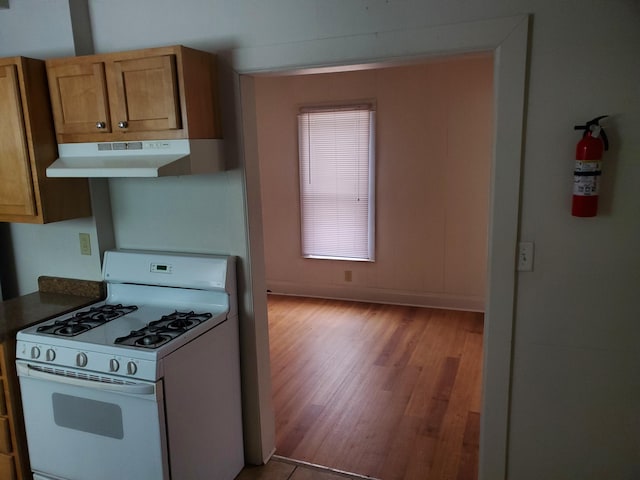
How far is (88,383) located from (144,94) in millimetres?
1289

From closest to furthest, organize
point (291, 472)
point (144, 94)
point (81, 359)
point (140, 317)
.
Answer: point (81, 359) → point (144, 94) → point (140, 317) → point (291, 472)

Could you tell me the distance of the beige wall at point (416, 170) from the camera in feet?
14.7

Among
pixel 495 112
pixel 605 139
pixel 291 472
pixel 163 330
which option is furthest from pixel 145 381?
pixel 605 139

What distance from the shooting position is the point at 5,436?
225cm

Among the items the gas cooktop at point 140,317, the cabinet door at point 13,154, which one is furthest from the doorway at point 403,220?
the cabinet door at point 13,154

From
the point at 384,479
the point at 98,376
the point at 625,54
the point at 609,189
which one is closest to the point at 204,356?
the point at 98,376

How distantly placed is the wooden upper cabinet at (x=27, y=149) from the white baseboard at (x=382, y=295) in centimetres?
333

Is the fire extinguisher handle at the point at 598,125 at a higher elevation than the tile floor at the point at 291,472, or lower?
higher

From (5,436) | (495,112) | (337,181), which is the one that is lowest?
(5,436)

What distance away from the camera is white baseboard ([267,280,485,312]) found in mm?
4824

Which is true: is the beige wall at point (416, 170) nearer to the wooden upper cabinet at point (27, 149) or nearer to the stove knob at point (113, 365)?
the wooden upper cabinet at point (27, 149)

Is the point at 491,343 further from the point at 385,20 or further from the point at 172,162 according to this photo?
the point at 172,162

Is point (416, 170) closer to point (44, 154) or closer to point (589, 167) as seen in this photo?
point (589, 167)

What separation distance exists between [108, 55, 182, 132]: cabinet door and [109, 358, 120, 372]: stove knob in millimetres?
1032
